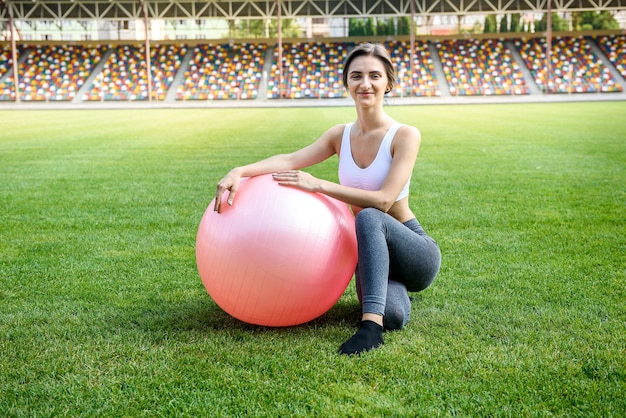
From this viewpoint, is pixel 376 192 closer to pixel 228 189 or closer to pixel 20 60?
pixel 228 189

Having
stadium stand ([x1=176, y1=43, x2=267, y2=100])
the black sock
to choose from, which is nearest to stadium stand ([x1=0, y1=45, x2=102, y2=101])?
stadium stand ([x1=176, y1=43, x2=267, y2=100])

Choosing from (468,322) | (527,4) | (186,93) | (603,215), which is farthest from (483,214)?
(527,4)

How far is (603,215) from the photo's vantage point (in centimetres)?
613

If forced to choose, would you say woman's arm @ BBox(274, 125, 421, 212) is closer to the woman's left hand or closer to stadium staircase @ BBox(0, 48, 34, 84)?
the woman's left hand

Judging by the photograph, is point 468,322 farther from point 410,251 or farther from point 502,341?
point 410,251

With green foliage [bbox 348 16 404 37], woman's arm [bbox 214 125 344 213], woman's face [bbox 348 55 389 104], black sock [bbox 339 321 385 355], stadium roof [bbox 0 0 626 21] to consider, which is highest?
stadium roof [bbox 0 0 626 21]

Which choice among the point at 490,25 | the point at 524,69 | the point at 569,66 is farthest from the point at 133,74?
the point at 569,66

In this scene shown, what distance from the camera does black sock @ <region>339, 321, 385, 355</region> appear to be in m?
3.03

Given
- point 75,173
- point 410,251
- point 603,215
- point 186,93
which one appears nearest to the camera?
point 410,251

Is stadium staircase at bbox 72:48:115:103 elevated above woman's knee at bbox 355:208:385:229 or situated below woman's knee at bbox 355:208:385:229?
above

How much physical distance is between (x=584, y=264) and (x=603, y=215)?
178cm

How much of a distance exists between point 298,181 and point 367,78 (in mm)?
638

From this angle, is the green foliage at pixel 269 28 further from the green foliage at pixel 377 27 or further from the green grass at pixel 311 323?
the green grass at pixel 311 323

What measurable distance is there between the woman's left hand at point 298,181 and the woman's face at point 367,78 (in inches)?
19.8
